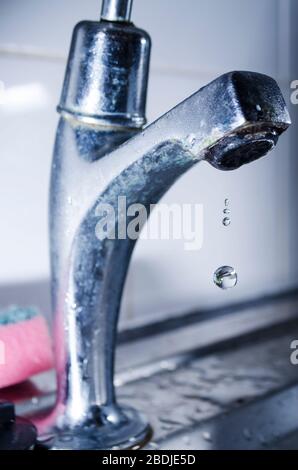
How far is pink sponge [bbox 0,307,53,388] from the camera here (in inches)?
16.7

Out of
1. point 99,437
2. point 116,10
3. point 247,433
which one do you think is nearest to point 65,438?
point 99,437

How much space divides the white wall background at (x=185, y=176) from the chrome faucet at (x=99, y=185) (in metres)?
0.17

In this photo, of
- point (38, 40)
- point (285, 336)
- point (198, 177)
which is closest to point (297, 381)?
point (285, 336)

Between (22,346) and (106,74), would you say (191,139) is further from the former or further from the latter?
(22,346)

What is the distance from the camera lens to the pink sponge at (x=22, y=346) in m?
0.43

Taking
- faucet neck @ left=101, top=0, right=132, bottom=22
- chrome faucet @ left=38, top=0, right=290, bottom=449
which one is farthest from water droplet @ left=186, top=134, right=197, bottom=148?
faucet neck @ left=101, top=0, right=132, bottom=22

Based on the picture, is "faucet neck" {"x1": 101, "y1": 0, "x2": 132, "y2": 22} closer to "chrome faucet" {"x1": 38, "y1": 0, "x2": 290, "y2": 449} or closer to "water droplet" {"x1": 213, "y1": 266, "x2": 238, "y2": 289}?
"chrome faucet" {"x1": 38, "y1": 0, "x2": 290, "y2": 449}

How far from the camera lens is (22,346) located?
435 mm

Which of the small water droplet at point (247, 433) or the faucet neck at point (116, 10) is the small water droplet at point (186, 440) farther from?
the faucet neck at point (116, 10)

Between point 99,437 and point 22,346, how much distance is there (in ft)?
0.28

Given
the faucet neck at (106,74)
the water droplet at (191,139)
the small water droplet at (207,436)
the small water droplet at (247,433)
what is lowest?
the small water droplet at (247,433)

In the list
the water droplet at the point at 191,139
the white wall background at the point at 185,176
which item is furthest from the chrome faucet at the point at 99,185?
the white wall background at the point at 185,176

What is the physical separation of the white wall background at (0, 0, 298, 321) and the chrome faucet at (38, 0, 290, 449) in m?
0.17

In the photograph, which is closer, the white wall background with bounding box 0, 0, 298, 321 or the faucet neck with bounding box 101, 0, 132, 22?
the faucet neck with bounding box 101, 0, 132, 22
